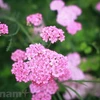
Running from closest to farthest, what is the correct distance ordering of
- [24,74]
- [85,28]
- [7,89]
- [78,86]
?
[24,74]
[7,89]
[78,86]
[85,28]

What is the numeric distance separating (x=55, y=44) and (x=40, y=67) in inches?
22.3

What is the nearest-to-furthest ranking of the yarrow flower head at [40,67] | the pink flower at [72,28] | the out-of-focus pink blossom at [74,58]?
the yarrow flower head at [40,67] < the pink flower at [72,28] < the out-of-focus pink blossom at [74,58]

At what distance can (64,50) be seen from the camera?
1.42 meters

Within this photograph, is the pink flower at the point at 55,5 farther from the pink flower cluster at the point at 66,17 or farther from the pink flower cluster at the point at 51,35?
the pink flower cluster at the point at 51,35

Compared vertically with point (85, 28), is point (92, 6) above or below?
above

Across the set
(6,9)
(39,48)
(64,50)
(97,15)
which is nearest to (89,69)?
(64,50)

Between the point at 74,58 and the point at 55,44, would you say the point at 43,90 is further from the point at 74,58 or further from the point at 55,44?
the point at 55,44

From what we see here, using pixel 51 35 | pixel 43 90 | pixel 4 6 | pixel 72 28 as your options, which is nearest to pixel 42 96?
pixel 43 90

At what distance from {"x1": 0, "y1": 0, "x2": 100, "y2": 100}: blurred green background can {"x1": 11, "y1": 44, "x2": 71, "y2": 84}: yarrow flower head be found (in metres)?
0.27

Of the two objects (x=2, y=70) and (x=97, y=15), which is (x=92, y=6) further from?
(x=2, y=70)

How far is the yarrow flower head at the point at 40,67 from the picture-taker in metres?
0.85

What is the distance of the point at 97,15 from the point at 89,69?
1.35ft

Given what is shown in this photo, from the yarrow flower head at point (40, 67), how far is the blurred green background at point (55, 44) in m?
0.27

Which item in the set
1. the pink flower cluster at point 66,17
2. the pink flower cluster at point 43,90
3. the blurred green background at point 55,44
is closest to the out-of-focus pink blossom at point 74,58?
the blurred green background at point 55,44
